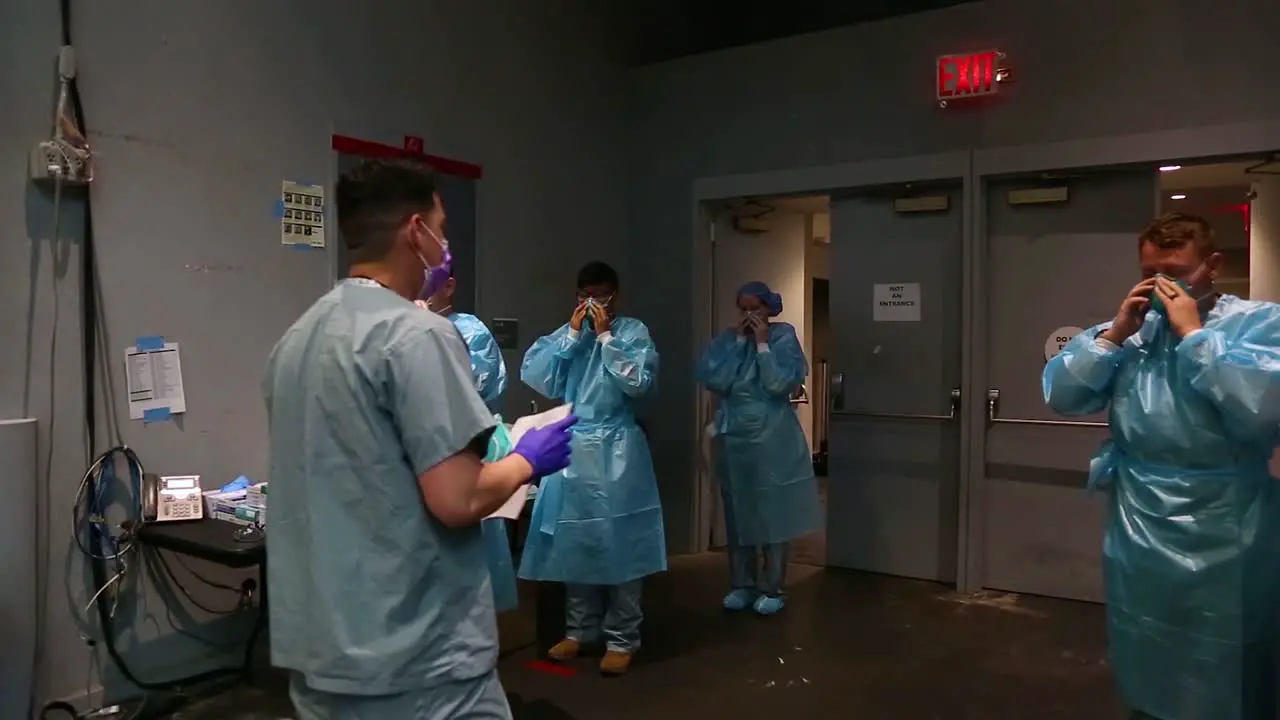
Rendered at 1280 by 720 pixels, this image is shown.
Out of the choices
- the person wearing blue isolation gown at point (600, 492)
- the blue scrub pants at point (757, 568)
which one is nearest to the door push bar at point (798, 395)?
the blue scrub pants at point (757, 568)

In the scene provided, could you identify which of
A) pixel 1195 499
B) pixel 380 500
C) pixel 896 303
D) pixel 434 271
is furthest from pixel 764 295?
pixel 380 500

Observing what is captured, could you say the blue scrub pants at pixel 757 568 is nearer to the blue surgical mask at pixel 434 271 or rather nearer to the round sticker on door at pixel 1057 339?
the round sticker on door at pixel 1057 339

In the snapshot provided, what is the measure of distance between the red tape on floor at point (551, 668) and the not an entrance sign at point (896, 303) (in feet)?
7.46

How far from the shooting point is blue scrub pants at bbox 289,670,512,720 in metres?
1.30

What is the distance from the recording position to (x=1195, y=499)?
6.49ft

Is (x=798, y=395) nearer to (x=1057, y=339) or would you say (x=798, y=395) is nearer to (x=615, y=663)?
(x=1057, y=339)

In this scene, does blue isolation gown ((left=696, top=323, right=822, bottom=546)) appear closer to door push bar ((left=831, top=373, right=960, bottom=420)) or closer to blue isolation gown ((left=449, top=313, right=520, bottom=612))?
door push bar ((left=831, top=373, right=960, bottom=420))

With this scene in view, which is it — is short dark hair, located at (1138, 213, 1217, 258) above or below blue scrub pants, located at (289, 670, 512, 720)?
above

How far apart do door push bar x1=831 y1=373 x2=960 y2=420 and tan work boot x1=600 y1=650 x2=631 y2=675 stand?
6.16 feet

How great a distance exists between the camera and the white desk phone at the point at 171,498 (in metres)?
2.83

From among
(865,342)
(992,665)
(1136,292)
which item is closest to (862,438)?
(865,342)

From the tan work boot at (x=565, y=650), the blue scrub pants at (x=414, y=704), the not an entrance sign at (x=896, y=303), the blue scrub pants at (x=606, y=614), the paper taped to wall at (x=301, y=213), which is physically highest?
the paper taped to wall at (x=301, y=213)

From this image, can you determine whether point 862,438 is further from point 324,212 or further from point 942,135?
point 324,212

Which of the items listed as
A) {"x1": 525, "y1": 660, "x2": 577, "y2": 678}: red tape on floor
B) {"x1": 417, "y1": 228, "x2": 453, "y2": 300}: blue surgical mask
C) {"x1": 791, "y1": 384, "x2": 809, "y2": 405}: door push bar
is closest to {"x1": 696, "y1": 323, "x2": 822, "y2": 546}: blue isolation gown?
{"x1": 791, "y1": 384, "x2": 809, "y2": 405}: door push bar
